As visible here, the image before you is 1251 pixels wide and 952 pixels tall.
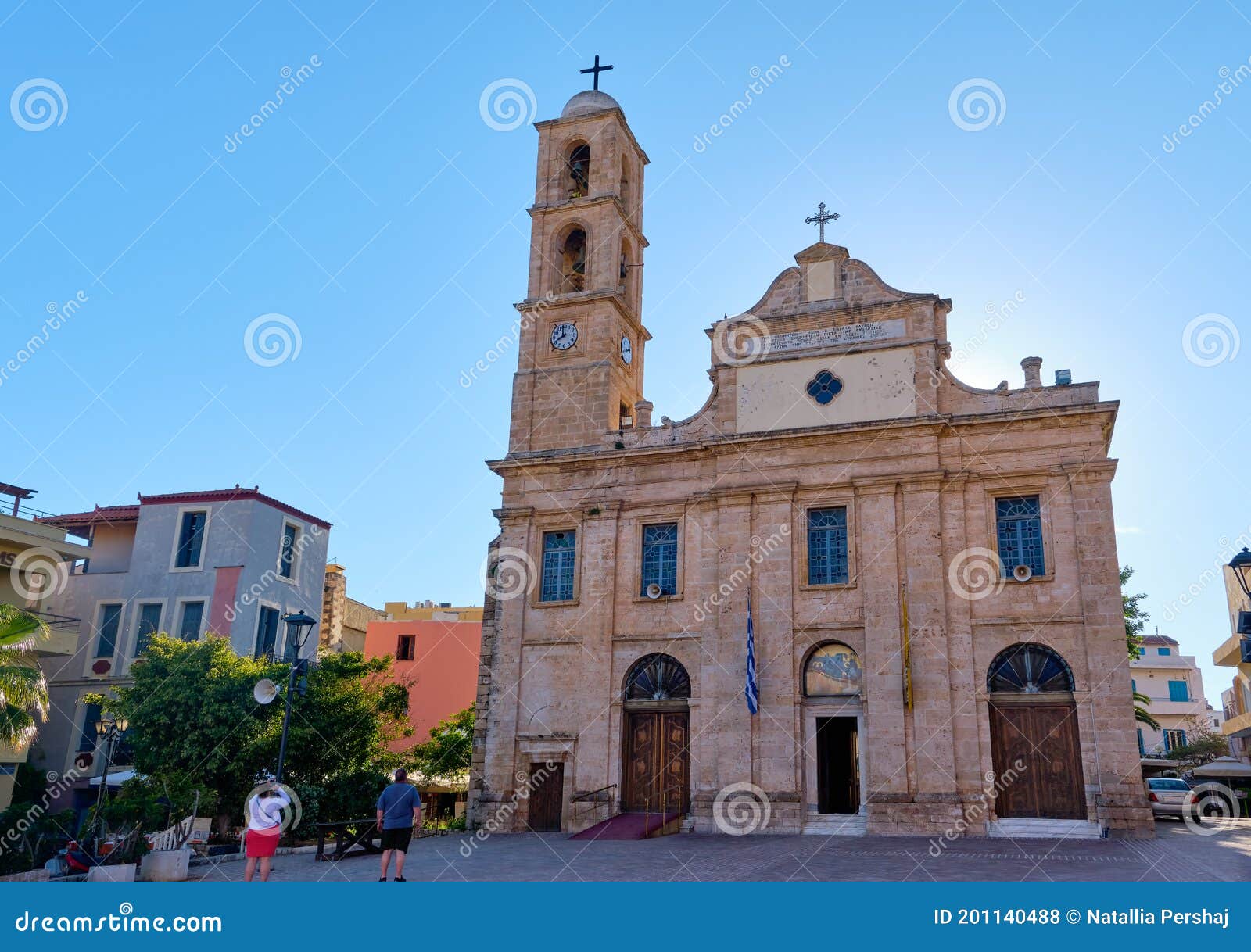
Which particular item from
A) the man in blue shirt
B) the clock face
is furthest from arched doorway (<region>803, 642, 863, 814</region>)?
the man in blue shirt

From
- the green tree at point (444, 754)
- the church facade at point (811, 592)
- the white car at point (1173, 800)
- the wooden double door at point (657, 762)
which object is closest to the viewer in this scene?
the church facade at point (811, 592)

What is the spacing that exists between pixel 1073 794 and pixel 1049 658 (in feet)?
8.17

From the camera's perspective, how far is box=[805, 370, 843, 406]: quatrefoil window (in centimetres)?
2273

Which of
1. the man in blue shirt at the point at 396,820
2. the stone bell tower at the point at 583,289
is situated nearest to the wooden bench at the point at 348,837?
the man in blue shirt at the point at 396,820

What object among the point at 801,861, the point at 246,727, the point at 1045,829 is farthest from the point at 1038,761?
the point at 246,727

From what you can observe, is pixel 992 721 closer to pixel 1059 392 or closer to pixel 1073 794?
pixel 1073 794

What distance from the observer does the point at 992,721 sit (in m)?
20.1

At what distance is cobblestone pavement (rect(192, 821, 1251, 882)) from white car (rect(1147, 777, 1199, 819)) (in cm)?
507

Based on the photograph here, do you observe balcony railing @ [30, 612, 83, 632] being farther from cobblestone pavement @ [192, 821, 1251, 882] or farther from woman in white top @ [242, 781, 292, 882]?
woman in white top @ [242, 781, 292, 882]

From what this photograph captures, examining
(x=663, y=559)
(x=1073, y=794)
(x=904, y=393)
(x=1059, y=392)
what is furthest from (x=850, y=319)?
(x=1073, y=794)

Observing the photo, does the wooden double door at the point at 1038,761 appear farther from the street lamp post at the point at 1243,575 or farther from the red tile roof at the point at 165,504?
the red tile roof at the point at 165,504

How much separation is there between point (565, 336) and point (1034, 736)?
14.0 metres

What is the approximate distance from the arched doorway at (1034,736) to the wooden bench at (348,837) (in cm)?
1134

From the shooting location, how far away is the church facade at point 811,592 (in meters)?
19.8
